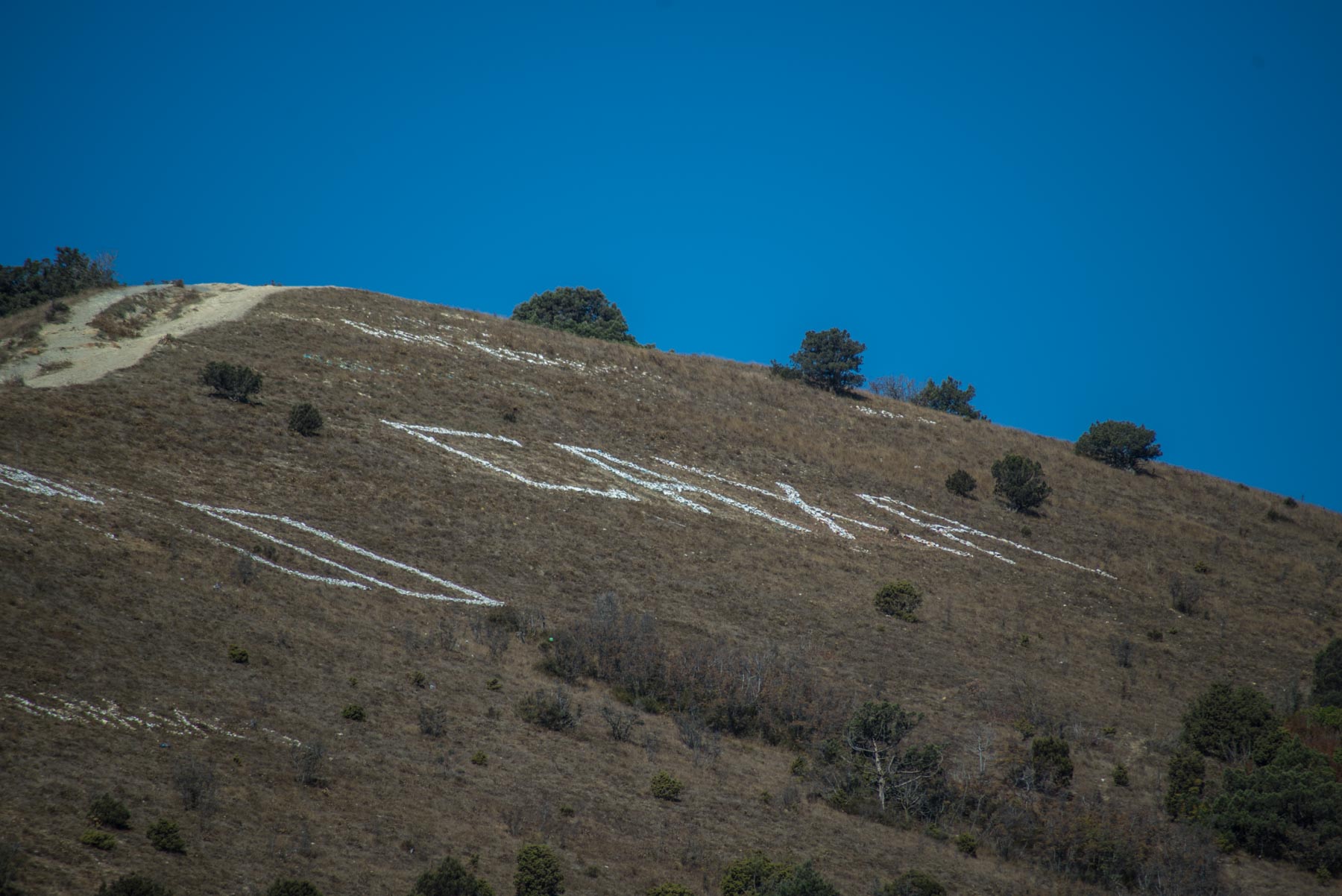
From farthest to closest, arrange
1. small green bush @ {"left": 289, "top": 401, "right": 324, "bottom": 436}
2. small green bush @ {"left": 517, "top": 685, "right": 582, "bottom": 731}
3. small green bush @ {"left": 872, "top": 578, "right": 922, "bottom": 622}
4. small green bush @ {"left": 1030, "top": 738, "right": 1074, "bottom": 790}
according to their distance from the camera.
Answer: small green bush @ {"left": 289, "top": 401, "right": 324, "bottom": 436} → small green bush @ {"left": 872, "top": 578, "right": 922, "bottom": 622} → small green bush @ {"left": 1030, "top": 738, "right": 1074, "bottom": 790} → small green bush @ {"left": 517, "top": 685, "right": 582, "bottom": 731}

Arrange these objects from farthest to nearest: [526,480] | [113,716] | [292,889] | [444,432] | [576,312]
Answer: [576,312] < [444,432] < [526,480] < [113,716] < [292,889]

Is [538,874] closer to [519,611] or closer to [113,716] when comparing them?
[113,716]

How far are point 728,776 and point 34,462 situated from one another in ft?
64.3

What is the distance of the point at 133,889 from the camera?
34.4ft

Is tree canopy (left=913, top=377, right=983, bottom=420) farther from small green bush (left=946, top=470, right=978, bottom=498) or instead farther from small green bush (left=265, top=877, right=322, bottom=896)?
small green bush (left=265, top=877, right=322, bottom=896)

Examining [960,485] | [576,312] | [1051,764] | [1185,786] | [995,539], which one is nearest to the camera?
[1185,786]

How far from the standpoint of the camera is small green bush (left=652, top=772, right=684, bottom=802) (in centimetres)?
1777

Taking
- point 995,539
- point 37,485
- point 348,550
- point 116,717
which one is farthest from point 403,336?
point 116,717

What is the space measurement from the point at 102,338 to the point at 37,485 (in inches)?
706

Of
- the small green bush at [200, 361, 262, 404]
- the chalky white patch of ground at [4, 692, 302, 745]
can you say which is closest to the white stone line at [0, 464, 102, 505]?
the chalky white patch of ground at [4, 692, 302, 745]

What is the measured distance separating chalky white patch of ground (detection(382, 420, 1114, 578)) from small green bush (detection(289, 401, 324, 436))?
3295 mm

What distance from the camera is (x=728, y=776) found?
19438 mm

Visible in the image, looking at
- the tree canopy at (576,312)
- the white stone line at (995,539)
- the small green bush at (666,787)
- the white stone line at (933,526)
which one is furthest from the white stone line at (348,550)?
the tree canopy at (576,312)

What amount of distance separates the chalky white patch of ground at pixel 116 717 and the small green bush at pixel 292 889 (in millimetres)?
4798
